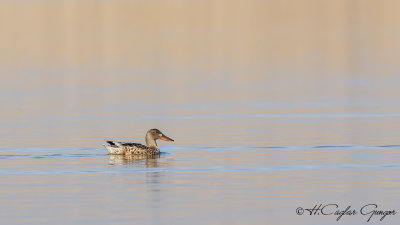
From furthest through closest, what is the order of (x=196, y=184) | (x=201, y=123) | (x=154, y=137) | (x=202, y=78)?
(x=202, y=78), (x=201, y=123), (x=154, y=137), (x=196, y=184)

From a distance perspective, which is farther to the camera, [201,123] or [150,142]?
[201,123]

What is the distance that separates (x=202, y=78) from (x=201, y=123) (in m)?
13.7

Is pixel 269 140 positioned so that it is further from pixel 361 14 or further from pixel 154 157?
pixel 361 14

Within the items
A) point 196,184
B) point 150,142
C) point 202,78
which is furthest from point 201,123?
point 202,78

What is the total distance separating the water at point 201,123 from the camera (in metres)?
19.5

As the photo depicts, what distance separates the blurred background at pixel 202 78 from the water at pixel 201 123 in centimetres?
7

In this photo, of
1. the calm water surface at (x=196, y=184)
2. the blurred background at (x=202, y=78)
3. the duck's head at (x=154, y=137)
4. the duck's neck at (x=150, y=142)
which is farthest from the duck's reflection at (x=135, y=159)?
the blurred background at (x=202, y=78)

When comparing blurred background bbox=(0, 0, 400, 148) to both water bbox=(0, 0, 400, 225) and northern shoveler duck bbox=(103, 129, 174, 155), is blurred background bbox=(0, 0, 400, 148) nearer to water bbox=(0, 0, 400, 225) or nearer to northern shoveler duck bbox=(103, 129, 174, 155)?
water bbox=(0, 0, 400, 225)

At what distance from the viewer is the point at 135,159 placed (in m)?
26.2

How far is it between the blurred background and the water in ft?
0.23

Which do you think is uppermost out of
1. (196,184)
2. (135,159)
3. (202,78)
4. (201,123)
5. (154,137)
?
(202,78)

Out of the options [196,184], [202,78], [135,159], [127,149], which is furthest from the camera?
[202,78]

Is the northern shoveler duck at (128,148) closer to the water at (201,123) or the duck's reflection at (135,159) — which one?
the duck's reflection at (135,159)

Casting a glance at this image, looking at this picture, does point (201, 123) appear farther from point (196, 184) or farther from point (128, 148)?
point (196, 184)
